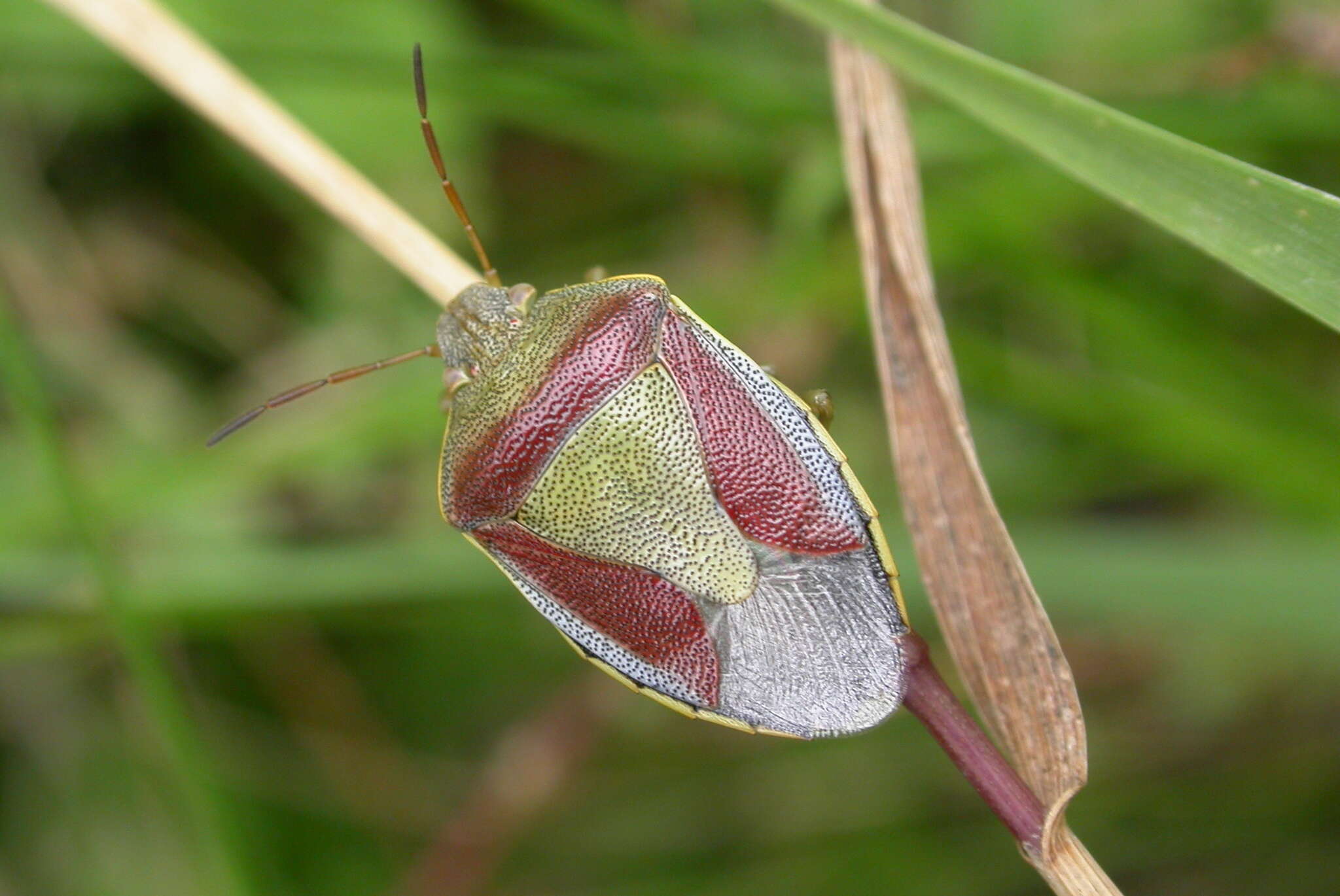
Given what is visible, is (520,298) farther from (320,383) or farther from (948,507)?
(948,507)

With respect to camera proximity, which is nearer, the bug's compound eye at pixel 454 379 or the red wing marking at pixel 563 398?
the red wing marking at pixel 563 398

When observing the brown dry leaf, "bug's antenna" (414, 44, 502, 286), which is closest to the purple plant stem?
the brown dry leaf

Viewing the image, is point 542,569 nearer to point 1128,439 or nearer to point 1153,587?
point 1153,587

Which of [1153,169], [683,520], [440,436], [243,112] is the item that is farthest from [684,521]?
[440,436]

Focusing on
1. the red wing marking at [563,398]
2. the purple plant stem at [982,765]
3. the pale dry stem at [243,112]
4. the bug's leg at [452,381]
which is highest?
the pale dry stem at [243,112]

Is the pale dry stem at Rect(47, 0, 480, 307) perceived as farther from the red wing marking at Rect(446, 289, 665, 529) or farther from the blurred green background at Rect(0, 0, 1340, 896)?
the blurred green background at Rect(0, 0, 1340, 896)

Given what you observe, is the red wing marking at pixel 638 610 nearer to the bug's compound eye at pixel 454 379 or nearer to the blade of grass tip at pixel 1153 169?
the bug's compound eye at pixel 454 379

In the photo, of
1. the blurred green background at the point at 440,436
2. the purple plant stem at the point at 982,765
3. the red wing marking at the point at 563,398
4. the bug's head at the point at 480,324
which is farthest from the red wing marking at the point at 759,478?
the blurred green background at the point at 440,436
